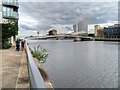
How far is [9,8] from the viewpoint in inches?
1745

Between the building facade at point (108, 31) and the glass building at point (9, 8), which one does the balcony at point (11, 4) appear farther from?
the building facade at point (108, 31)

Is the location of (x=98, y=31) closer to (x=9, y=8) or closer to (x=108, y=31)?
(x=108, y=31)

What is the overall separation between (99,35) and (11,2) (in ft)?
495

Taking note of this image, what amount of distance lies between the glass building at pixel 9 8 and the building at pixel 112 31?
403 feet

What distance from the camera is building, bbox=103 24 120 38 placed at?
163000 millimetres

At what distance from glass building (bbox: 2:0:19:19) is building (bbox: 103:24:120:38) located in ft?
403

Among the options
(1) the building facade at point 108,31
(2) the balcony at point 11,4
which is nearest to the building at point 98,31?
(1) the building facade at point 108,31

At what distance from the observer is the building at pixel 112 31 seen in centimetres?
16300

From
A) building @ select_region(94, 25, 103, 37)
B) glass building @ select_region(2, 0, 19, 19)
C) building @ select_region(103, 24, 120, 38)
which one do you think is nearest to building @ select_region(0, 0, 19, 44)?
glass building @ select_region(2, 0, 19, 19)

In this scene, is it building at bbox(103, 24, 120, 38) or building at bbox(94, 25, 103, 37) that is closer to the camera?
building at bbox(103, 24, 120, 38)

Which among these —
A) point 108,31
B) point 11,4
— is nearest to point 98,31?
point 108,31

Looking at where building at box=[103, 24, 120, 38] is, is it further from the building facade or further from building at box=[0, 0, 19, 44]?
building at box=[0, 0, 19, 44]

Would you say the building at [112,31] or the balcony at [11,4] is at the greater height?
the balcony at [11,4]

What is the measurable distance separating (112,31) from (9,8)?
5298 inches
